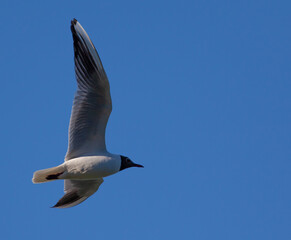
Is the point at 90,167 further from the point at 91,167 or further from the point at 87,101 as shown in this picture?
the point at 87,101

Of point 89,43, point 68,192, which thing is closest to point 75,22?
point 89,43

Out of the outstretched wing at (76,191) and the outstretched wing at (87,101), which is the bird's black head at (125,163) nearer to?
the outstretched wing at (87,101)

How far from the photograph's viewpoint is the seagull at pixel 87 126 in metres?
9.45

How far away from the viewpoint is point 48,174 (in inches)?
→ 388

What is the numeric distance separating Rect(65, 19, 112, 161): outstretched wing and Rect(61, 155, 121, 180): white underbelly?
0.19 m

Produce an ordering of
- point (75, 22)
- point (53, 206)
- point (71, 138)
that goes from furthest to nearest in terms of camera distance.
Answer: point (53, 206) < point (71, 138) < point (75, 22)

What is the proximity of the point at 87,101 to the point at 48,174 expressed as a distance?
1422 mm

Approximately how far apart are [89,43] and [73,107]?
112cm

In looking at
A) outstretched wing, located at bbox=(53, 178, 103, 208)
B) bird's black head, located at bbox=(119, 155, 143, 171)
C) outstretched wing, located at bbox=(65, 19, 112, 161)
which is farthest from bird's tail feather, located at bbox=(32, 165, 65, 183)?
bird's black head, located at bbox=(119, 155, 143, 171)

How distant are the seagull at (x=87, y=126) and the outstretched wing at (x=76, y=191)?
1.37 ft

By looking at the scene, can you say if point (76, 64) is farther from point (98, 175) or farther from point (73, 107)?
point (98, 175)

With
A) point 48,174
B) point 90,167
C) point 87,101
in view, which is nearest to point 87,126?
point 87,101

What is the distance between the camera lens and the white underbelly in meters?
9.85

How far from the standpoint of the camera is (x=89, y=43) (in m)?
9.37
